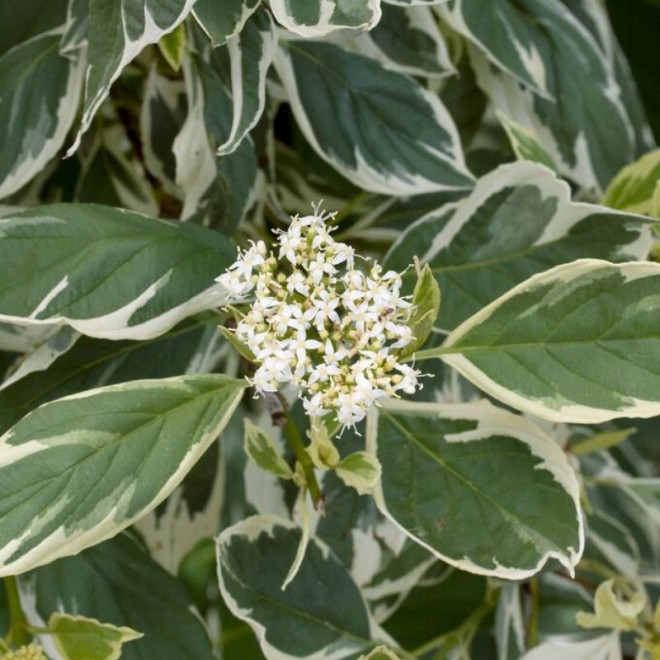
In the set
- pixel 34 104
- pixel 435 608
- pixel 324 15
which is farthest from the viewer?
pixel 435 608

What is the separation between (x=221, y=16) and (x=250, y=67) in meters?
0.06

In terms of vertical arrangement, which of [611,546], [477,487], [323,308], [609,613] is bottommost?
[611,546]

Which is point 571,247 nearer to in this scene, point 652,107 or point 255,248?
point 255,248

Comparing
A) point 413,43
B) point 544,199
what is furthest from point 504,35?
point 544,199

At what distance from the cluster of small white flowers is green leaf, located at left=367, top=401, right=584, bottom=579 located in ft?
0.22

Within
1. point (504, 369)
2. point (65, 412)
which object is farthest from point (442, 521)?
point (65, 412)

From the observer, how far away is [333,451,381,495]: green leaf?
1.58 ft

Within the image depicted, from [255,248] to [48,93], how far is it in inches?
9.2

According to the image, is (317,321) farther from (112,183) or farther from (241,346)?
(112,183)

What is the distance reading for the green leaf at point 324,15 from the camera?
1.40 ft

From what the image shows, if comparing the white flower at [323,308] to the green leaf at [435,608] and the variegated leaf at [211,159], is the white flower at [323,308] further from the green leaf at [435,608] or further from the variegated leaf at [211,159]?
the green leaf at [435,608]

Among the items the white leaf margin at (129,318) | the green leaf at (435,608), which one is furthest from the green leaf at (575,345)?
the green leaf at (435,608)

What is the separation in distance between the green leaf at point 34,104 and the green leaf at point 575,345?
0.28 m

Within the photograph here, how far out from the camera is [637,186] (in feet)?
2.16
